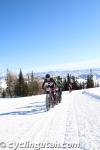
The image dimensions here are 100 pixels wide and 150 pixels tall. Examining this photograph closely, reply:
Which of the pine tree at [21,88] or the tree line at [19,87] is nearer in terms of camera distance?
the pine tree at [21,88]

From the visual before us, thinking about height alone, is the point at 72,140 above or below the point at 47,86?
below

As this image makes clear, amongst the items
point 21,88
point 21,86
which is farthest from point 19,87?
point 21,88

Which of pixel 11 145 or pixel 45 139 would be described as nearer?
pixel 11 145

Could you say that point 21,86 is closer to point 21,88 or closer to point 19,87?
point 21,88

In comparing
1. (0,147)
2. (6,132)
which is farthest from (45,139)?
(6,132)

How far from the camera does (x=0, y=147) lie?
6.28 metres

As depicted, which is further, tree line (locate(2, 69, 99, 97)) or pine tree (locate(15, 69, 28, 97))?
tree line (locate(2, 69, 99, 97))

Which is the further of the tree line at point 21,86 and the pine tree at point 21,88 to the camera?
the tree line at point 21,86

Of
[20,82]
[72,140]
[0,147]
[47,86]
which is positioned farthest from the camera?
[20,82]

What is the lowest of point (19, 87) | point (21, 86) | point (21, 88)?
point (21, 88)

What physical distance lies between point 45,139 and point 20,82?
Result: 79.4 meters

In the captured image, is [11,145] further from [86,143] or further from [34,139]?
[86,143]

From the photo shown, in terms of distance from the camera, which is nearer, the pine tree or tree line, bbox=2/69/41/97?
the pine tree

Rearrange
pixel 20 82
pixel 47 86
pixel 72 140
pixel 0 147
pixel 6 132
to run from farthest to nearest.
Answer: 1. pixel 20 82
2. pixel 47 86
3. pixel 6 132
4. pixel 72 140
5. pixel 0 147
